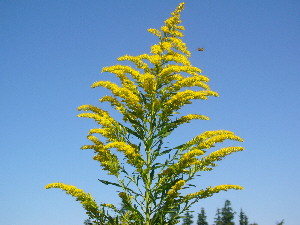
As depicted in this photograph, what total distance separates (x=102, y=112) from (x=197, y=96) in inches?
118

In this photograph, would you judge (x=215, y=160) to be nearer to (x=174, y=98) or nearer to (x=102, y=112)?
(x=174, y=98)

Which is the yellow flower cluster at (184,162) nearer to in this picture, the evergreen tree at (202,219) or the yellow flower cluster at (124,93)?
the yellow flower cluster at (124,93)

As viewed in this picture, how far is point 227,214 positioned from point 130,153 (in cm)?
8631

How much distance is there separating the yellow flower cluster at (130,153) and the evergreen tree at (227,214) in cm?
8413

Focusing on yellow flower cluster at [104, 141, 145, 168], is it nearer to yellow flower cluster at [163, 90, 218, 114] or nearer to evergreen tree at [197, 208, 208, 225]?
yellow flower cluster at [163, 90, 218, 114]

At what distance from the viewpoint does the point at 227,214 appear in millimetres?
87688

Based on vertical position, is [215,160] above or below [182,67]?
below

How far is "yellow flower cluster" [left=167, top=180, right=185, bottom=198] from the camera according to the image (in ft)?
27.8

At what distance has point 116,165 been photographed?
919 cm

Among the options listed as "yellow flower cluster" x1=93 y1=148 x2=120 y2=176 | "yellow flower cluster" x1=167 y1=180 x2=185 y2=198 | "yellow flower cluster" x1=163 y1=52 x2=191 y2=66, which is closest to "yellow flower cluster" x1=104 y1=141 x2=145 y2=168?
"yellow flower cluster" x1=93 y1=148 x2=120 y2=176

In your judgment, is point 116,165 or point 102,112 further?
point 102,112

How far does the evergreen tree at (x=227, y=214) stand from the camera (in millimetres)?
86562

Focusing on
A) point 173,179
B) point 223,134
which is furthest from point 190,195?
point 223,134

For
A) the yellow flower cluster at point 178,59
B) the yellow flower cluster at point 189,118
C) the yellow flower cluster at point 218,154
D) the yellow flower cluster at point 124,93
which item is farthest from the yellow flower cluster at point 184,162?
the yellow flower cluster at point 178,59
